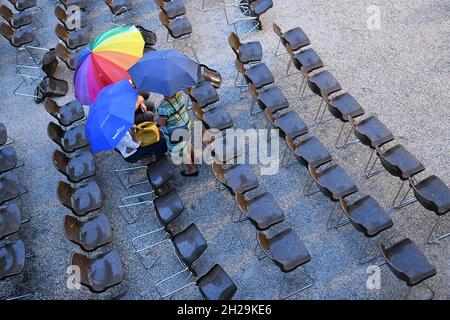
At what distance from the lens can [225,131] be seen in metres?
8.42

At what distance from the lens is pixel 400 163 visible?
7477mm

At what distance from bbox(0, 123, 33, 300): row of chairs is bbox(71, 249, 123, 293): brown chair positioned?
860mm

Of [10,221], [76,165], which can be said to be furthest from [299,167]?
[10,221]

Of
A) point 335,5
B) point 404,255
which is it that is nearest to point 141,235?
point 404,255

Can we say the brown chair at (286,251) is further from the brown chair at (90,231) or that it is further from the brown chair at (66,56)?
the brown chair at (66,56)

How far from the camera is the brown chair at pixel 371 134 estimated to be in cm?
766

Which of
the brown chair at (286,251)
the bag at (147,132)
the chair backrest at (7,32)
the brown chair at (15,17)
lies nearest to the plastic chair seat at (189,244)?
the brown chair at (286,251)

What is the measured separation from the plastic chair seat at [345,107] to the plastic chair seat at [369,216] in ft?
4.99

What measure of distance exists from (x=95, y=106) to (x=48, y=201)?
212 cm

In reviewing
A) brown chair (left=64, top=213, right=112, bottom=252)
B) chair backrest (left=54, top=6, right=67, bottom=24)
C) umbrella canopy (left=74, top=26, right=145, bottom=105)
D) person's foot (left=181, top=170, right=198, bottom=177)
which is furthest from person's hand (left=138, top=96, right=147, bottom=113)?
chair backrest (left=54, top=6, right=67, bottom=24)

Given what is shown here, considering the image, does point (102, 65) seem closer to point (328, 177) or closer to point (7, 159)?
point (7, 159)

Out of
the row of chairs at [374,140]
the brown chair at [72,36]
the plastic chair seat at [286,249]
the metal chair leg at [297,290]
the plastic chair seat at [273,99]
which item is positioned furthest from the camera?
the brown chair at [72,36]

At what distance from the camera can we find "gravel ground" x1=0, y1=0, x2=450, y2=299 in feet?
23.4
